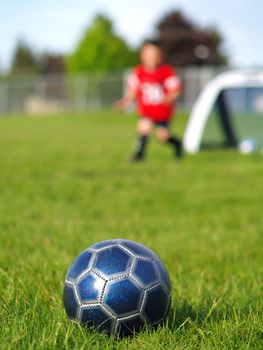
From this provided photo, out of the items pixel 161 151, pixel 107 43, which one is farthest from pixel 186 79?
pixel 161 151

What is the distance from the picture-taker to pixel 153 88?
11258mm

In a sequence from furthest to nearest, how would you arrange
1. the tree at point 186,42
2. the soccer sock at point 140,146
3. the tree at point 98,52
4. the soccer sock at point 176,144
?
the tree at point 186,42 < the tree at point 98,52 < the soccer sock at point 176,144 < the soccer sock at point 140,146

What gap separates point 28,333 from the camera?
7.51 ft

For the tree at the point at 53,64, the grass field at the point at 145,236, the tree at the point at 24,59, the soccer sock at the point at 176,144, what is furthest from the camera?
the tree at the point at 24,59

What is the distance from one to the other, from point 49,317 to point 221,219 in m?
3.24

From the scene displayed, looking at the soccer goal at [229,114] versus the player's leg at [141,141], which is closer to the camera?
the player's leg at [141,141]

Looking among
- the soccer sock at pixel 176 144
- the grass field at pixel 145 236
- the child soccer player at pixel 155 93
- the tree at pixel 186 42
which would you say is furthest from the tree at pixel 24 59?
Answer: the grass field at pixel 145 236

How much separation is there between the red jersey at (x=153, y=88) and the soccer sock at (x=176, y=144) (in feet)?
1.80

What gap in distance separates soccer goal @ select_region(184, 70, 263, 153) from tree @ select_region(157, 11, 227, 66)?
44.6m

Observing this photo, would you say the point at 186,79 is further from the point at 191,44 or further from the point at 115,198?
the point at 115,198

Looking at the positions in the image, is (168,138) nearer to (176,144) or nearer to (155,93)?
(176,144)

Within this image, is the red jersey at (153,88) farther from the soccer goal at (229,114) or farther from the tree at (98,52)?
the tree at (98,52)

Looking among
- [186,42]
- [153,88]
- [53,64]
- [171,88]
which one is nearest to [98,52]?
[186,42]

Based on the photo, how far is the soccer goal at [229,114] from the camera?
1250 centimetres
